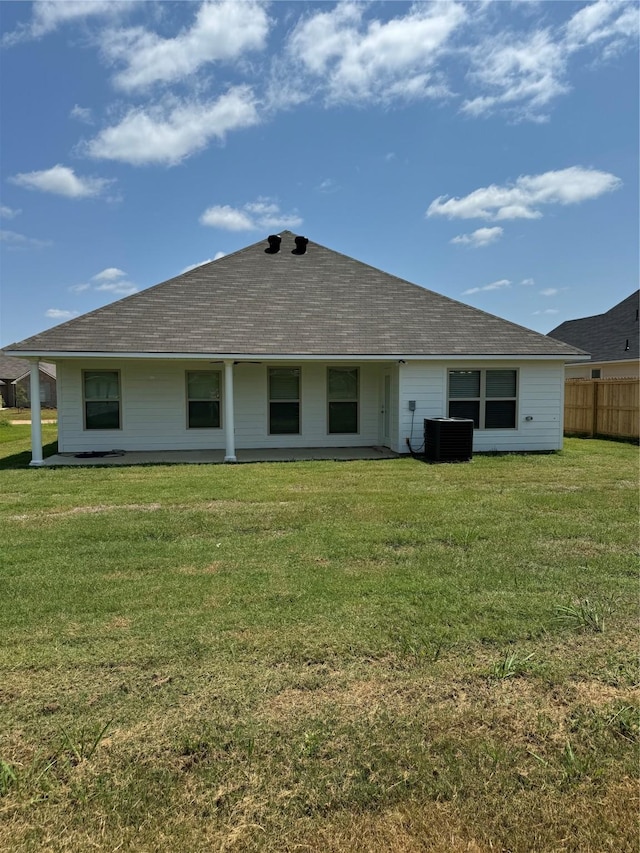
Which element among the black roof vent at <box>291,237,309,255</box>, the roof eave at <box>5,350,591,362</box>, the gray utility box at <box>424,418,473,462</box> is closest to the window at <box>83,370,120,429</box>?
the roof eave at <box>5,350,591,362</box>

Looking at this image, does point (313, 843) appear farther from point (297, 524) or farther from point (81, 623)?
point (297, 524)

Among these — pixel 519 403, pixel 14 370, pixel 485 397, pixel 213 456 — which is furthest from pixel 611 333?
pixel 14 370

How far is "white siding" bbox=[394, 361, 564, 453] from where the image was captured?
12.2 m

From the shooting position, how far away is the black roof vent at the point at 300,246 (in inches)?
589

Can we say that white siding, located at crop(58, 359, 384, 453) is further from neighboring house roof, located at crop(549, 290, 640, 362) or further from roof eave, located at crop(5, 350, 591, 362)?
neighboring house roof, located at crop(549, 290, 640, 362)

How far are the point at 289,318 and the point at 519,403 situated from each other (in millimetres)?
6129

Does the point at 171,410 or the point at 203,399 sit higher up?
the point at 203,399

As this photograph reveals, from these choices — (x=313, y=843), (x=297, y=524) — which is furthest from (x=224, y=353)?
(x=313, y=843)

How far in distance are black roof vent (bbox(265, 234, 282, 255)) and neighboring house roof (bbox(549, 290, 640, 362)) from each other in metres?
14.2

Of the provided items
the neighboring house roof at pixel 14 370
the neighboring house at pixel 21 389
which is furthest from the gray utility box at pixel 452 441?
the neighboring house roof at pixel 14 370

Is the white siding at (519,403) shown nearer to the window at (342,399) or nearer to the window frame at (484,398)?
the window frame at (484,398)

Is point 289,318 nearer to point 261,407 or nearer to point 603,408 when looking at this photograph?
point 261,407

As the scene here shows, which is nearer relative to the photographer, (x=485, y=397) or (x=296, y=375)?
(x=485, y=397)

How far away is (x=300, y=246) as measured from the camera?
15.0 m
